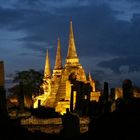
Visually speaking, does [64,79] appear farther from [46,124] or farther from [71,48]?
[46,124]

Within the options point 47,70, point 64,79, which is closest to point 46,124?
point 64,79

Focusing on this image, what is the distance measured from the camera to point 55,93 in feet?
250

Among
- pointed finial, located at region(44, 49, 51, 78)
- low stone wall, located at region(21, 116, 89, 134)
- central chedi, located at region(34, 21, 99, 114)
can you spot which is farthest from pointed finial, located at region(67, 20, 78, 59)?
low stone wall, located at region(21, 116, 89, 134)

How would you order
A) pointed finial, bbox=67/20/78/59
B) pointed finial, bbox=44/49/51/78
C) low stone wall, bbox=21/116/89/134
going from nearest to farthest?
low stone wall, bbox=21/116/89/134 < pointed finial, bbox=67/20/78/59 < pointed finial, bbox=44/49/51/78

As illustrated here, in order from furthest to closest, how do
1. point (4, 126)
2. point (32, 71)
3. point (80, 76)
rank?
point (32, 71), point (80, 76), point (4, 126)

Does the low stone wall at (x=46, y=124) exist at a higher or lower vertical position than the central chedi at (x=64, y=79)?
lower

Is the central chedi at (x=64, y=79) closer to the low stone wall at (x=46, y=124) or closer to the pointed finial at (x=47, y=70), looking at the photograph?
the pointed finial at (x=47, y=70)

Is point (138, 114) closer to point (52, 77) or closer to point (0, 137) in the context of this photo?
point (0, 137)

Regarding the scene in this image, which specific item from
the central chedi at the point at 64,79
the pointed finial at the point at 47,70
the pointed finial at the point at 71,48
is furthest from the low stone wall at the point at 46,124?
the pointed finial at the point at 47,70

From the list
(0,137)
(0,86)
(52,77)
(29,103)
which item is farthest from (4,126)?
(52,77)

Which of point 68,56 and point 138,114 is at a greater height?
point 68,56

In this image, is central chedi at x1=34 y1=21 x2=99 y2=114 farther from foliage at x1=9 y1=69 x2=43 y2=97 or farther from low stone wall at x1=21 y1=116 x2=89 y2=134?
low stone wall at x1=21 y1=116 x2=89 y2=134

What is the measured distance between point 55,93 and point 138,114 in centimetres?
5353

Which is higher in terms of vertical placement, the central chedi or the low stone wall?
the central chedi
